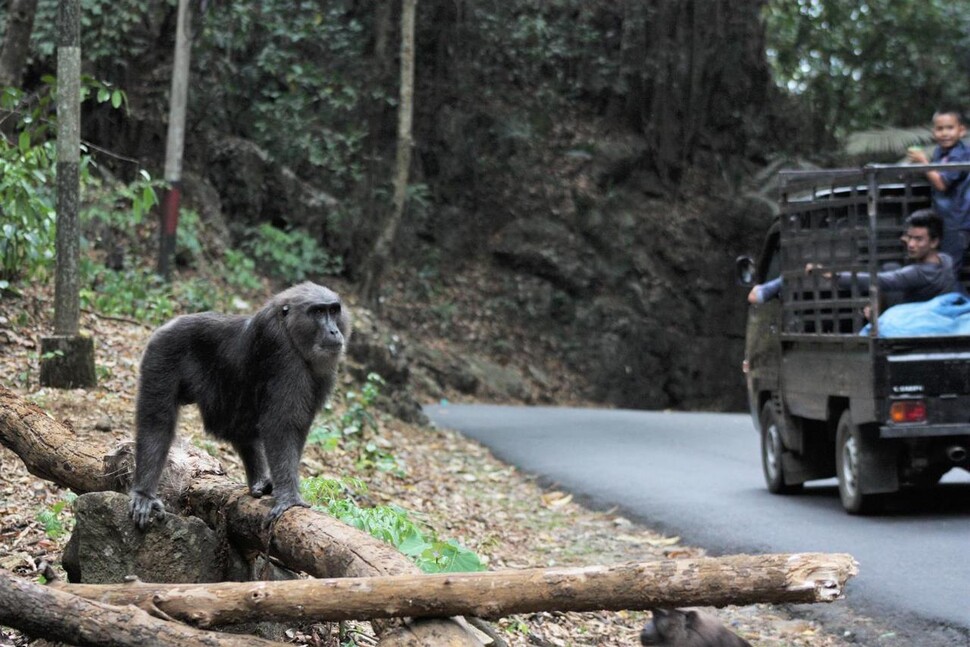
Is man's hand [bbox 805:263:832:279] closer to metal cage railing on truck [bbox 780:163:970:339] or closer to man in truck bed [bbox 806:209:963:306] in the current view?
metal cage railing on truck [bbox 780:163:970:339]

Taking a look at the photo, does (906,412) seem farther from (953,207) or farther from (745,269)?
(745,269)

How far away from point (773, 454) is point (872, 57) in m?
25.9

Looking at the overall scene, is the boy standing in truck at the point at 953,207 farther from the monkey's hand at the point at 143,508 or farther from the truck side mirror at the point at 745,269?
the monkey's hand at the point at 143,508

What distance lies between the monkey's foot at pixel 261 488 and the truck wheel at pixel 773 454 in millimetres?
6683

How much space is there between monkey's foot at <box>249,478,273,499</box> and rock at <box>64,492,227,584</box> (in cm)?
42

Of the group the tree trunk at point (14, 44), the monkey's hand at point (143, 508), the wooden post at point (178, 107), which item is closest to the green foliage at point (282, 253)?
the wooden post at point (178, 107)

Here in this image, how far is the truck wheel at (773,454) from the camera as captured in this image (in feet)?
37.8

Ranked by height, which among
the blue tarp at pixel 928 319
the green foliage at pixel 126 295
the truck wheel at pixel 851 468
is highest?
the blue tarp at pixel 928 319

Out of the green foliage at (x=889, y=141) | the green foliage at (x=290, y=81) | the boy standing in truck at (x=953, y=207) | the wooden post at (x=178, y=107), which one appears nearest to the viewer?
the boy standing in truck at (x=953, y=207)

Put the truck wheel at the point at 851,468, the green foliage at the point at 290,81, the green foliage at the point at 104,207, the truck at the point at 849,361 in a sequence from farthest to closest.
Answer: the green foliage at the point at 290,81, the green foliage at the point at 104,207, the truck wheel at the point at 851,468, the truck at the point at 849,361

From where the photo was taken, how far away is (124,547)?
5465 millimetres

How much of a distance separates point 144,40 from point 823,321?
51.6 ft

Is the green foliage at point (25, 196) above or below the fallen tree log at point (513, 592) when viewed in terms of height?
above

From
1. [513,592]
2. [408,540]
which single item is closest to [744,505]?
[408,540]
